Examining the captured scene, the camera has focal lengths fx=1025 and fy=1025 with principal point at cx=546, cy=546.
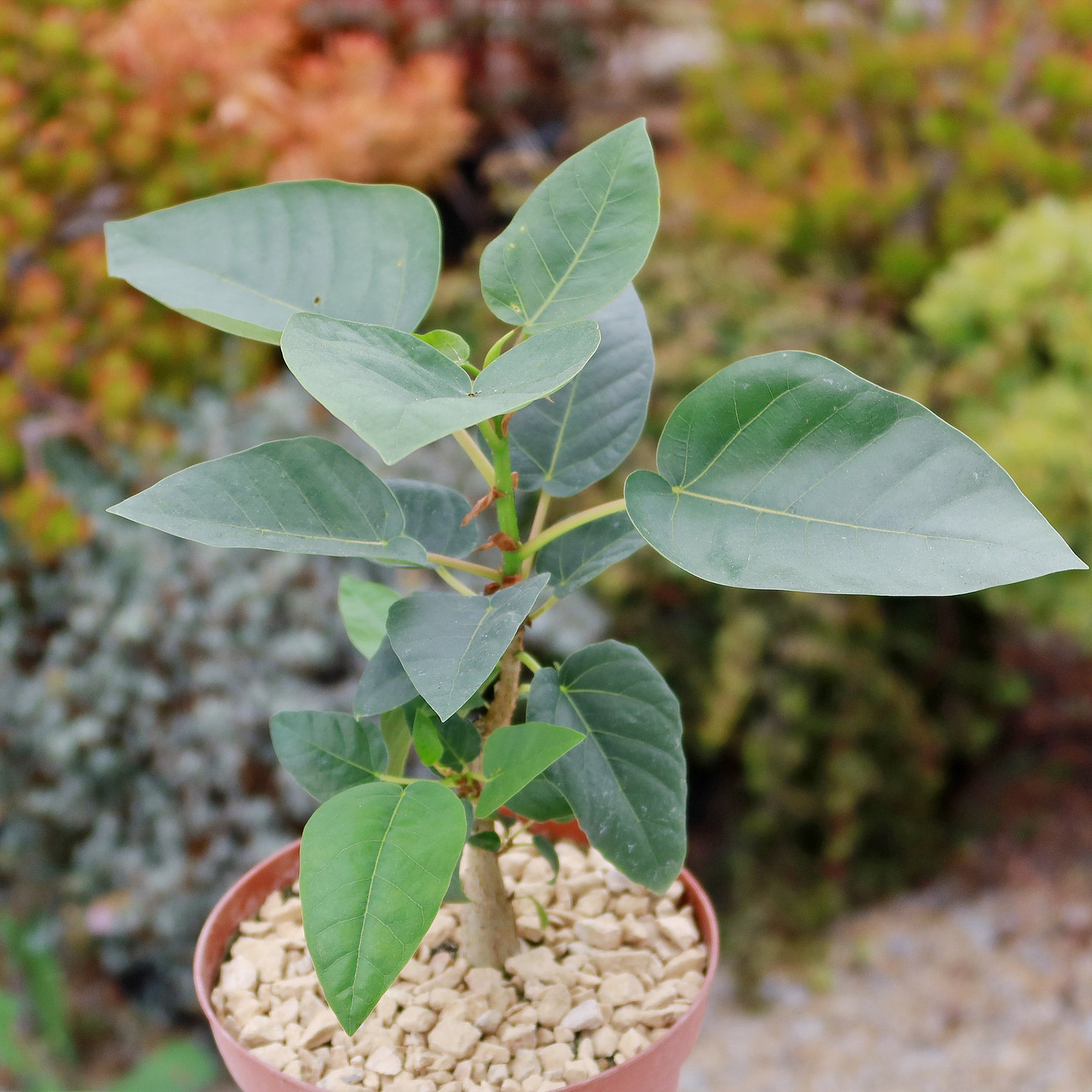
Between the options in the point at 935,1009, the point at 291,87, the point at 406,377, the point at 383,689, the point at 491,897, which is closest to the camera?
the point at 406,377

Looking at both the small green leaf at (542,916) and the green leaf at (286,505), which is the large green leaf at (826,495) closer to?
the green leaf at (286,505)

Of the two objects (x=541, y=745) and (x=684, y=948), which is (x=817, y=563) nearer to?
(x=541, y=745)

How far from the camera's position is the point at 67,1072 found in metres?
1.67

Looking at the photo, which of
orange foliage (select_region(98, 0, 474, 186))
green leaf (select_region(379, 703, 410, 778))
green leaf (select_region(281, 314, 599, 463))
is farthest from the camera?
orange foliage (select_region(98, 0, 474, 186))

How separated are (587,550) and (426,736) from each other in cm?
13

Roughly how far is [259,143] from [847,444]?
6.55ft

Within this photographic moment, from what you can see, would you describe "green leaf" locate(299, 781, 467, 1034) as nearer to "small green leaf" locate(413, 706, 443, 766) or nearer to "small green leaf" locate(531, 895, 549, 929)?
"small green leaf" locate(413, 706, 443, 766)

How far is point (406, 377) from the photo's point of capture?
0.40m

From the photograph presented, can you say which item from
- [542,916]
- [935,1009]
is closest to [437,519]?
[542,916]

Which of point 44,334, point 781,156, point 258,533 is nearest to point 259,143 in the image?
point 44,334

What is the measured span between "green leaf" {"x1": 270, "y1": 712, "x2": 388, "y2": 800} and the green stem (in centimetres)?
13

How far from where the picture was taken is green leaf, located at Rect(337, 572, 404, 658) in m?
0.64

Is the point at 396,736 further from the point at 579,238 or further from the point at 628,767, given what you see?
the point at 579,238

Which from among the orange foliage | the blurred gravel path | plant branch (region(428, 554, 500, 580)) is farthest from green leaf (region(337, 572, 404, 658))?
the orange foliage
